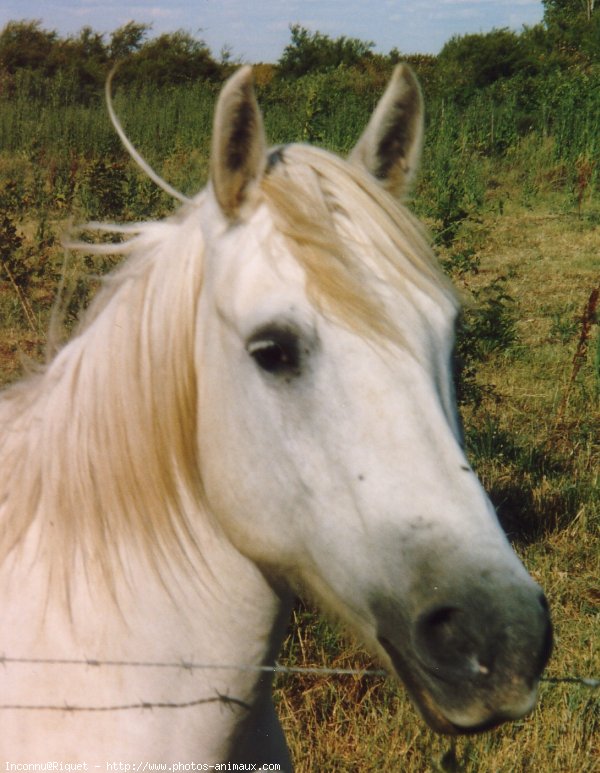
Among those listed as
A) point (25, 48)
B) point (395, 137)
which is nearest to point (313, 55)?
point (25, 48)

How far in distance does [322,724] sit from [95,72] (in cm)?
1725

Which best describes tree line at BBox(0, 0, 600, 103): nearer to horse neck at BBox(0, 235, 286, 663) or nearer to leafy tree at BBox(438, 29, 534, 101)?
leafy tree at BBox(438, 29, 534, 101)

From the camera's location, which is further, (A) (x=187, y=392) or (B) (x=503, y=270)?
(B) (x=503, y=270)

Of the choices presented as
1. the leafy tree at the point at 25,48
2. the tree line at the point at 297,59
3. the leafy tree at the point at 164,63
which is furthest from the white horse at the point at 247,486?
the leafy tree at the point at 25,48

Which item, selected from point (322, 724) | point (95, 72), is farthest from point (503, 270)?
point (95, 72)

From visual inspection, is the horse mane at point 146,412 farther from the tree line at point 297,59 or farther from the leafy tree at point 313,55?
the leafy tree at point 313,55

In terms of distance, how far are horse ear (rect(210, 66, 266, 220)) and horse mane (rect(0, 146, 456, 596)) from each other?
5 centimetres

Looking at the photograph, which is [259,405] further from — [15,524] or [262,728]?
[262,728]

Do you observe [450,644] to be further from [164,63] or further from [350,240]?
[164,63]

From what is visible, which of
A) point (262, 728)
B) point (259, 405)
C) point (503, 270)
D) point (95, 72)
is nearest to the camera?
point (259, 405)

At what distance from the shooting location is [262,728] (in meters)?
1.74

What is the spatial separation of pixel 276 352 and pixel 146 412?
329 mm

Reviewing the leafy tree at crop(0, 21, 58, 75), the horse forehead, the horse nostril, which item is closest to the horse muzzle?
the horse nostril

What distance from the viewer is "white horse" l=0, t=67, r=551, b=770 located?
1.25 meters
